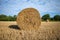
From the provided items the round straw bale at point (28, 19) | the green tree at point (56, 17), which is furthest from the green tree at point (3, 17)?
the green tree at point (56, 17)

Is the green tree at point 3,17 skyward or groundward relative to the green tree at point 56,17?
skyward

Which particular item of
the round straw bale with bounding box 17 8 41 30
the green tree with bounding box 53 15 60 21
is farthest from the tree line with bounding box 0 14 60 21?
the round straw bale with bounding box 17 8 41 30

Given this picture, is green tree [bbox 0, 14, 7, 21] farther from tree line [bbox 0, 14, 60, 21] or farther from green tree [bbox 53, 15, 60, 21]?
green tree [bbox 53, 15, 60, 21]

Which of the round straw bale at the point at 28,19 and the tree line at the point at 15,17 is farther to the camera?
the tree line at the point at 15,17

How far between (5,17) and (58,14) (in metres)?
0.77

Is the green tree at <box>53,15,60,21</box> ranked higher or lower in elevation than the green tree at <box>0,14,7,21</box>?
lower

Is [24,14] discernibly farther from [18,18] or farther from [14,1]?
[14,1]

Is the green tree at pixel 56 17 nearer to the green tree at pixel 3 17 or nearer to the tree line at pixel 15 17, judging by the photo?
the tree line at pixel 15 17

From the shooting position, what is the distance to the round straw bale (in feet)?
6.31

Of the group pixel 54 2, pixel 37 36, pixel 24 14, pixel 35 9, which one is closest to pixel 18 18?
pixel 24 14

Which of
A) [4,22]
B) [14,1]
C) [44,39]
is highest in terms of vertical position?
[14,1]

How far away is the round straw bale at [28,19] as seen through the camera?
6.31 ft

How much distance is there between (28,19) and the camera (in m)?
1.94

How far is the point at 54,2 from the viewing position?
6.73 ft
